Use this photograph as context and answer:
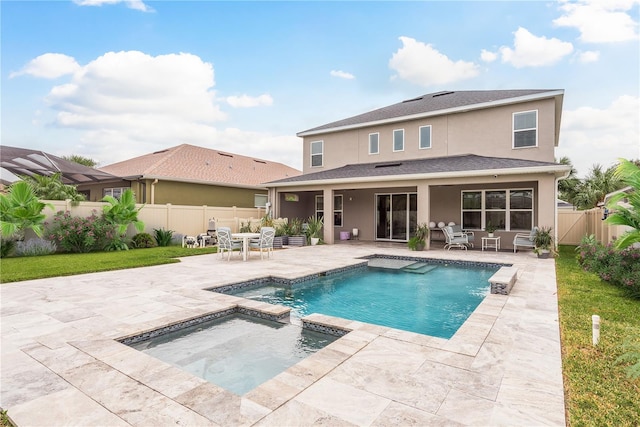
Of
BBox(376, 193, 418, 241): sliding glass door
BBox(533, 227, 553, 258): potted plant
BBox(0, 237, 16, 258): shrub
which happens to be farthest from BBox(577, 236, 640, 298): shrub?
BBox(0, 237, 16, 258): shrub

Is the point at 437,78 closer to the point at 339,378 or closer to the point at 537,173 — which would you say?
the point at 537,173

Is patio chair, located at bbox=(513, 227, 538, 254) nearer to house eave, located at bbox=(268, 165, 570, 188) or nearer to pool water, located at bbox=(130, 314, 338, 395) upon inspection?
house eave, located at bbox=(268, 165, 570, 188)

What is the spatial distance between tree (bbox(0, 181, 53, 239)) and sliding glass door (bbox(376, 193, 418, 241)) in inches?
563

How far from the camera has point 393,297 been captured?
714 cm

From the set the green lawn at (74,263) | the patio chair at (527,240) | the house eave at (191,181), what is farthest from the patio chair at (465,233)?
the green lawn at (74,263)

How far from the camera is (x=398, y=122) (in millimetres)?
16609

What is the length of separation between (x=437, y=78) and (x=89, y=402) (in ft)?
71.2

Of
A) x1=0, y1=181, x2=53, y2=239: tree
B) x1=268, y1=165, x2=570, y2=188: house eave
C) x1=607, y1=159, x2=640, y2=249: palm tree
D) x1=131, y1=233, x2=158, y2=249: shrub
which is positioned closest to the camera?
x1=607, y1=159, x2=640, y2=249: palm tree

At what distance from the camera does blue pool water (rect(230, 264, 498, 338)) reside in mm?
5645

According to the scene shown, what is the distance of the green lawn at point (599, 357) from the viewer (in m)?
2.60

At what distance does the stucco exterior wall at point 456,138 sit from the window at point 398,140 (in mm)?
166

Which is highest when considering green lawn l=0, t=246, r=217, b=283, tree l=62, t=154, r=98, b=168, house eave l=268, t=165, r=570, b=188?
tree l=62, t=154, r=98, b=168

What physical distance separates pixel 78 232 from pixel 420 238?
42.6 feet

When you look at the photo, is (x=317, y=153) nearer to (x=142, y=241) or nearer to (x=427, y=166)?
(x=427, y=166)
